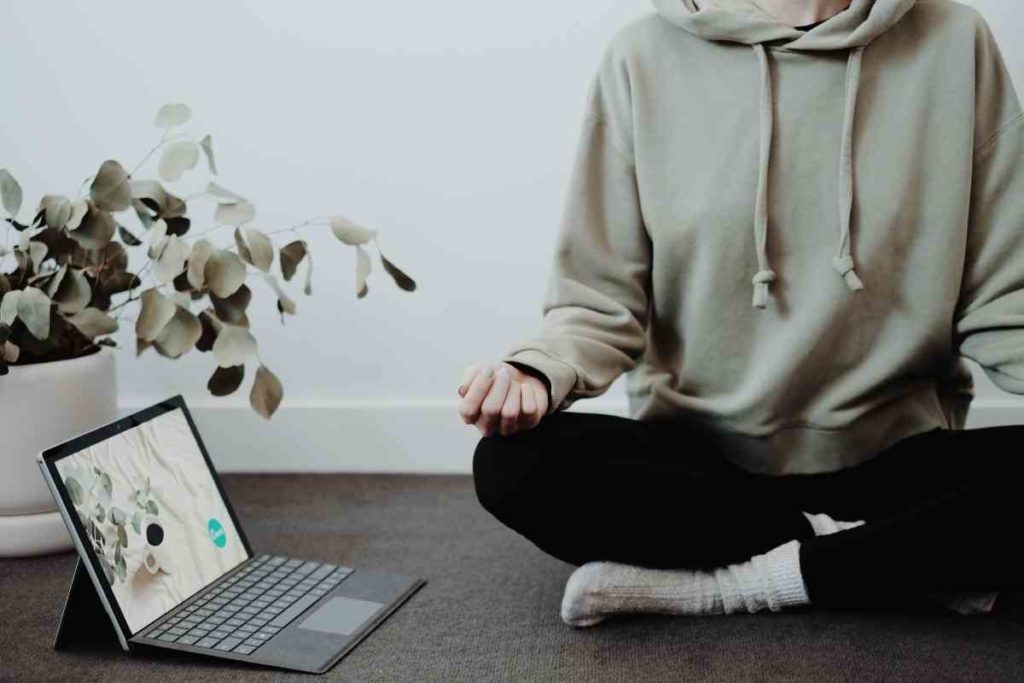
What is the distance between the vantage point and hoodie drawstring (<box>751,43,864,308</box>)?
115 cm

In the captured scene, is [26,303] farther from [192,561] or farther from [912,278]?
[912,278]

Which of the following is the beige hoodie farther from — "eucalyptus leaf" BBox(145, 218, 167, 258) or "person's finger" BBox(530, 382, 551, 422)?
"eucalyptus leaf" BBox(145, 218, 167, 258)

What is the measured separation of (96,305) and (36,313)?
0.53 ft

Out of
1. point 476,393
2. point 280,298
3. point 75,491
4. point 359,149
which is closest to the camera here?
point 476,393

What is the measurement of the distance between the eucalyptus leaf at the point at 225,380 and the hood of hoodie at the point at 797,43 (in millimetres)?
619

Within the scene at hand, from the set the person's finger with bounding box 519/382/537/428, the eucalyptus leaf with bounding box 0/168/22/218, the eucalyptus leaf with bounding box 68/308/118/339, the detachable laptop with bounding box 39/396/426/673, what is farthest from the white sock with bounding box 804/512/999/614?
the eucalyptus leaf with bounding box 0/168/22/218

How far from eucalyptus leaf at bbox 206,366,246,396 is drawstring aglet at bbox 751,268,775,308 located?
0.61 meters

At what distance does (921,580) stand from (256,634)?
669mm

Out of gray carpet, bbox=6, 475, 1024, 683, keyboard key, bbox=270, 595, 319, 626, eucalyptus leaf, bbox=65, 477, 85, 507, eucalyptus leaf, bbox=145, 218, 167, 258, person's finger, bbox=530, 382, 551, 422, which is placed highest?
eucalyptus leaf, bbox=145, 218, 167, 258

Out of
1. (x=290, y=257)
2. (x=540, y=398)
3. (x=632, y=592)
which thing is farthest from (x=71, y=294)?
(x=632, y=592)

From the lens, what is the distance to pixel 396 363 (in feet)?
5.82

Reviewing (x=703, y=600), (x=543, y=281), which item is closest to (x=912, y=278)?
(x=703, y=600)

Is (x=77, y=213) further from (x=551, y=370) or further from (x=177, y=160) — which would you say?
(x=551, y=370)

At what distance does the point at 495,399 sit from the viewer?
103cm
